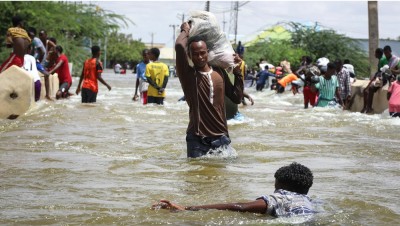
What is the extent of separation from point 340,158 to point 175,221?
13.0 ft

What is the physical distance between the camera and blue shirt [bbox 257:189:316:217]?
5344mm

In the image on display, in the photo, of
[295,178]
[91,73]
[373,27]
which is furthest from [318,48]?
[295,178]

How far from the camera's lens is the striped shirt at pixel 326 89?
16656 mm

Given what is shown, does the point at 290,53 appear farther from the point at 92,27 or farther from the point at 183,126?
the point at 183,126

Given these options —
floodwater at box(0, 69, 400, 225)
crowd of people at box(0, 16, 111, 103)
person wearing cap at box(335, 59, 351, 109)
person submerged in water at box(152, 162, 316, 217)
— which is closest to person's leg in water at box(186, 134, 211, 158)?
floodwater at box(0, 69, 400, 225)

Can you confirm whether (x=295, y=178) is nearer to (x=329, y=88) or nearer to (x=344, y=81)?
(x=329, y=88)

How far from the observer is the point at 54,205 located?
5723mm

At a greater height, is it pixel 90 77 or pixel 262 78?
pixel 90 77

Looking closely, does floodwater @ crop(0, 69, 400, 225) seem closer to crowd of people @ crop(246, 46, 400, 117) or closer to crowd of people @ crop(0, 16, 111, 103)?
crowd of people @ crop(0, 16, 111, 103)

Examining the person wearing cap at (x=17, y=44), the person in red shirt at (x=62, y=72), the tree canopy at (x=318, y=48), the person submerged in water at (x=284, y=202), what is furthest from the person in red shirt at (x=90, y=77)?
the tree canopy at (x=318, y=48)

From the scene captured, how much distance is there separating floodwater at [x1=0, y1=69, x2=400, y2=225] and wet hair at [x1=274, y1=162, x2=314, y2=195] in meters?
0.23

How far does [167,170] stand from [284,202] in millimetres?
2437

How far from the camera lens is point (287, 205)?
5.36 metres

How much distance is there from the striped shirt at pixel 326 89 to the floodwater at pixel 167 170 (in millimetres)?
3380
